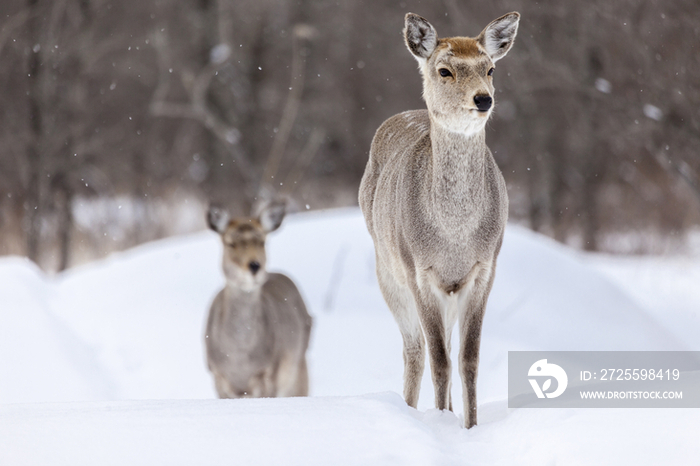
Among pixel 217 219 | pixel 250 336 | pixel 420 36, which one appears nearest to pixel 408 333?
pixel 420 36

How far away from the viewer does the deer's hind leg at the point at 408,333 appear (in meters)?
4.57

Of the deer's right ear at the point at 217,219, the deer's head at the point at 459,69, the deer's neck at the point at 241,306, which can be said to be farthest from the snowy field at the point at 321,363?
the deer's right ear at the point at 217,219

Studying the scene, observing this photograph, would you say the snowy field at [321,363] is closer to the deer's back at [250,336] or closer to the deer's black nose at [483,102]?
the deer's back at [250,336]

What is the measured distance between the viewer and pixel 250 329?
683 centimetres

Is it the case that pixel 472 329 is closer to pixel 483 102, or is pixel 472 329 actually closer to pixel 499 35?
pixel 483 102

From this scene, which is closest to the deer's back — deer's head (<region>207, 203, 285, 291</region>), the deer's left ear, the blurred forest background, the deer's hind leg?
deer's head (<region>207, 203, 285, 291</region>)

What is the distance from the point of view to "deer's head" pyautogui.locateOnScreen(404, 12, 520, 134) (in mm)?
3826

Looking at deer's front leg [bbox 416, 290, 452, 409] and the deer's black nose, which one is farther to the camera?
deer's front leg [bbox 416, 290, 452, 409]

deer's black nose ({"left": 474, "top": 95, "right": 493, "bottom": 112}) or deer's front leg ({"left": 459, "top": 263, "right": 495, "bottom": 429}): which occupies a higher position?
deer's black nose ({"left": 474, "top": 95, "right": 493, "bottom": 112})

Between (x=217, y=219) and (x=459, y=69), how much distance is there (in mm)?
3711

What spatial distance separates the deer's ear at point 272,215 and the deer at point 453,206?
3.04 metres

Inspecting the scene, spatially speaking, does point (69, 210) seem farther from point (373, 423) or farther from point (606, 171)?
point (373, 423)

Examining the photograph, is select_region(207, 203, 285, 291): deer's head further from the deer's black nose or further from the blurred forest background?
the blurred forest background

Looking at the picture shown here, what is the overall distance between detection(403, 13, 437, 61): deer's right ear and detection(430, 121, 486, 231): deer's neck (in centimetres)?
46
